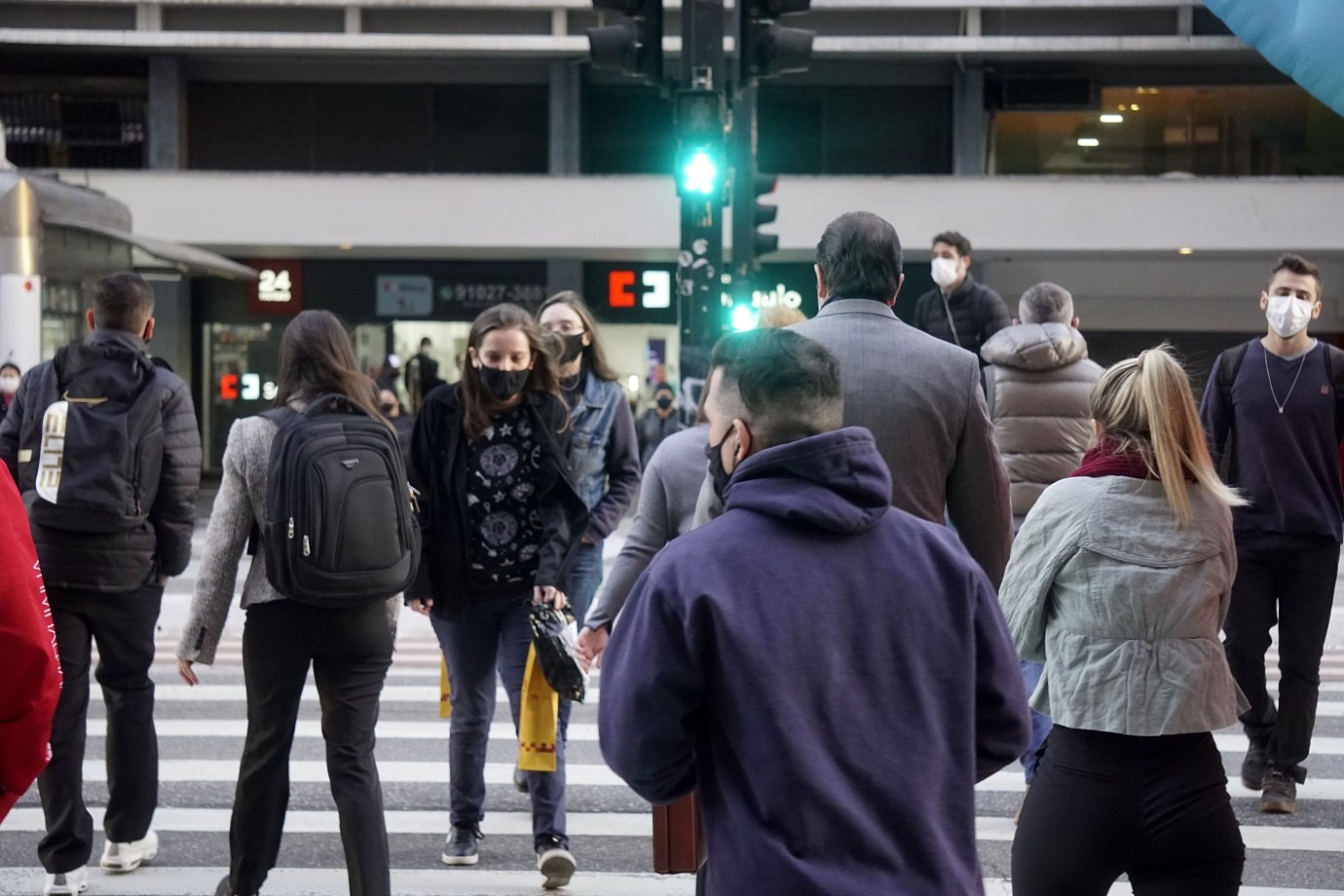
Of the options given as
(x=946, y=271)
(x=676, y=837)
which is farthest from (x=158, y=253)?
(x=676, y=837)

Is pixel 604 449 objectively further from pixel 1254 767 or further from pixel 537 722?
pixel 1254 767

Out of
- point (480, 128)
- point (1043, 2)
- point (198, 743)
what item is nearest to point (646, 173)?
point (480, 128)

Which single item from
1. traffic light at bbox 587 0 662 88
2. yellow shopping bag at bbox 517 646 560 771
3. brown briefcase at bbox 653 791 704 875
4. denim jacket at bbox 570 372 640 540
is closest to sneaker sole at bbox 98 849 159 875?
yellow shopping bag at bbox 517 646 560 771

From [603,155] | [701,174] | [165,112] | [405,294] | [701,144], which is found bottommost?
[405,294]

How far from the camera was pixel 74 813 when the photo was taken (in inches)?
215

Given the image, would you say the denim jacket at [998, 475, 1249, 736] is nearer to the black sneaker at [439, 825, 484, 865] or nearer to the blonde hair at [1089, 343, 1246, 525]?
the blonde hair at [1089, 343, 1246, 525]

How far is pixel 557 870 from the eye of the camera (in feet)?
18.5

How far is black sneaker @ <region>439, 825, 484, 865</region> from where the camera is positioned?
19.8 feet

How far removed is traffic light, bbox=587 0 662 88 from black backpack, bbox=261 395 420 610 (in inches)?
227

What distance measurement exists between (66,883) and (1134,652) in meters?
3.57

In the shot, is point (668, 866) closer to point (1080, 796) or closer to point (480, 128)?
point (1080, 796)

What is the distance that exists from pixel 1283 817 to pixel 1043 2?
2161 cm

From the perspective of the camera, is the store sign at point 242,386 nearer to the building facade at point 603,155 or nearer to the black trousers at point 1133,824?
the building facade at point 603,155

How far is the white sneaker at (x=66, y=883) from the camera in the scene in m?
5.50
